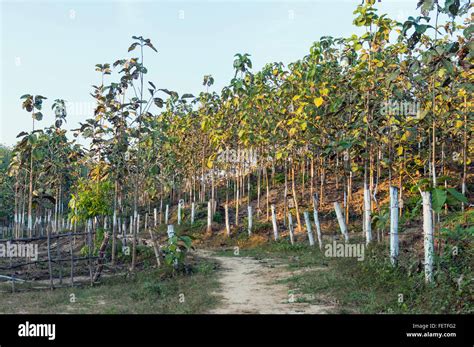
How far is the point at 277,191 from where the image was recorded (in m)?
33.3

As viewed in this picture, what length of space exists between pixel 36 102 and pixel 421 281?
696 inches

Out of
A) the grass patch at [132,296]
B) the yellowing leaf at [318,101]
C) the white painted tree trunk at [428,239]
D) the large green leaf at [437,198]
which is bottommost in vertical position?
the grass patch at [132,296]

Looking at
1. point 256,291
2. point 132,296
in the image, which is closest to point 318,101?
point 256,291

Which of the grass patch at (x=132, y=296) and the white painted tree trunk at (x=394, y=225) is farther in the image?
the white painted tree trunk at (x=394, y=225)

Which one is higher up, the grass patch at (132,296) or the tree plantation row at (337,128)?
the tree plantation row at (337,128)

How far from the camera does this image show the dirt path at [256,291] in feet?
31.7

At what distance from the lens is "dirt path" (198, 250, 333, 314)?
9672 mm

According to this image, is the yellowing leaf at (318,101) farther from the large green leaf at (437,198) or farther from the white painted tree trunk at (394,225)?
the large green leaf at (437,198)

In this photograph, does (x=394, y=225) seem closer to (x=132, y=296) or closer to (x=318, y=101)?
(x=318, y=101)

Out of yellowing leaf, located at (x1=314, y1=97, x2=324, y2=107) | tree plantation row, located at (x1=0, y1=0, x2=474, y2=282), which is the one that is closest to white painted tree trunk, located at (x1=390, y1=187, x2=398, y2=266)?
tree plantation row, located at (x1=0, y1=0, x2=474, y2=282)

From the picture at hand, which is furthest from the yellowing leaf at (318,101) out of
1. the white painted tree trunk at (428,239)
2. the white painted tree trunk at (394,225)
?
the white painted tree trunk at (428,239)

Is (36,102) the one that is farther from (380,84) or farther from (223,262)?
(380,84)

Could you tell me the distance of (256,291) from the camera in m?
11.9
